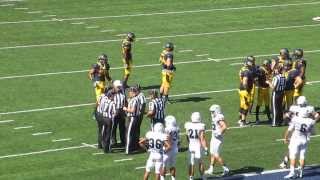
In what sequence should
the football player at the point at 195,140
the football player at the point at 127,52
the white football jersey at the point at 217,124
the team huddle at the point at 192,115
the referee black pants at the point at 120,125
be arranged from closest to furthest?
the team huddle at the point at 192,115, the football player at the point at 195,140, the white football jersey at the point at 217,124, the referee black pants at the point at 120,125, the football player at the point at 127,52

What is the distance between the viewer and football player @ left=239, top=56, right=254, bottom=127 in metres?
23.8

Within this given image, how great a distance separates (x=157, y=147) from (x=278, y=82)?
642 centimetres

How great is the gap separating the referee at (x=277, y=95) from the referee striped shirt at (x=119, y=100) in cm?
450

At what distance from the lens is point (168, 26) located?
→ 36.1m

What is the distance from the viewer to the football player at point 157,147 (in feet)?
61.2

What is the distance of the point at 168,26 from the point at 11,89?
397 inches

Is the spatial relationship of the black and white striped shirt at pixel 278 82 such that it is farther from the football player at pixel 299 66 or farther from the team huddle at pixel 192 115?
the football player at pixel 299 66

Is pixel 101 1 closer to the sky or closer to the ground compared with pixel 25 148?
closer to the sky

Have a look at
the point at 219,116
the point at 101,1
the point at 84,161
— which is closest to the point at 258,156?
the point at 219,116

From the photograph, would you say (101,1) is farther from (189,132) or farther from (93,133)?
(189,132)

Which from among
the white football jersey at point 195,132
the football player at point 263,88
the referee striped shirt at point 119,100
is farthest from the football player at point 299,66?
the white football jersey at point 195,132

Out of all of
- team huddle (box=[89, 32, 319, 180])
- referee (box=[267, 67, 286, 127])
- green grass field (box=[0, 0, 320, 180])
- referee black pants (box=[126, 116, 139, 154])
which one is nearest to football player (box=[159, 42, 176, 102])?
team huddle (box=[89, 32, 319, 180])

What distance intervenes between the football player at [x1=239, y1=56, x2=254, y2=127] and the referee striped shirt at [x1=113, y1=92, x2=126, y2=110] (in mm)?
3597

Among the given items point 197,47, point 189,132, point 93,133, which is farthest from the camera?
point 197,47
